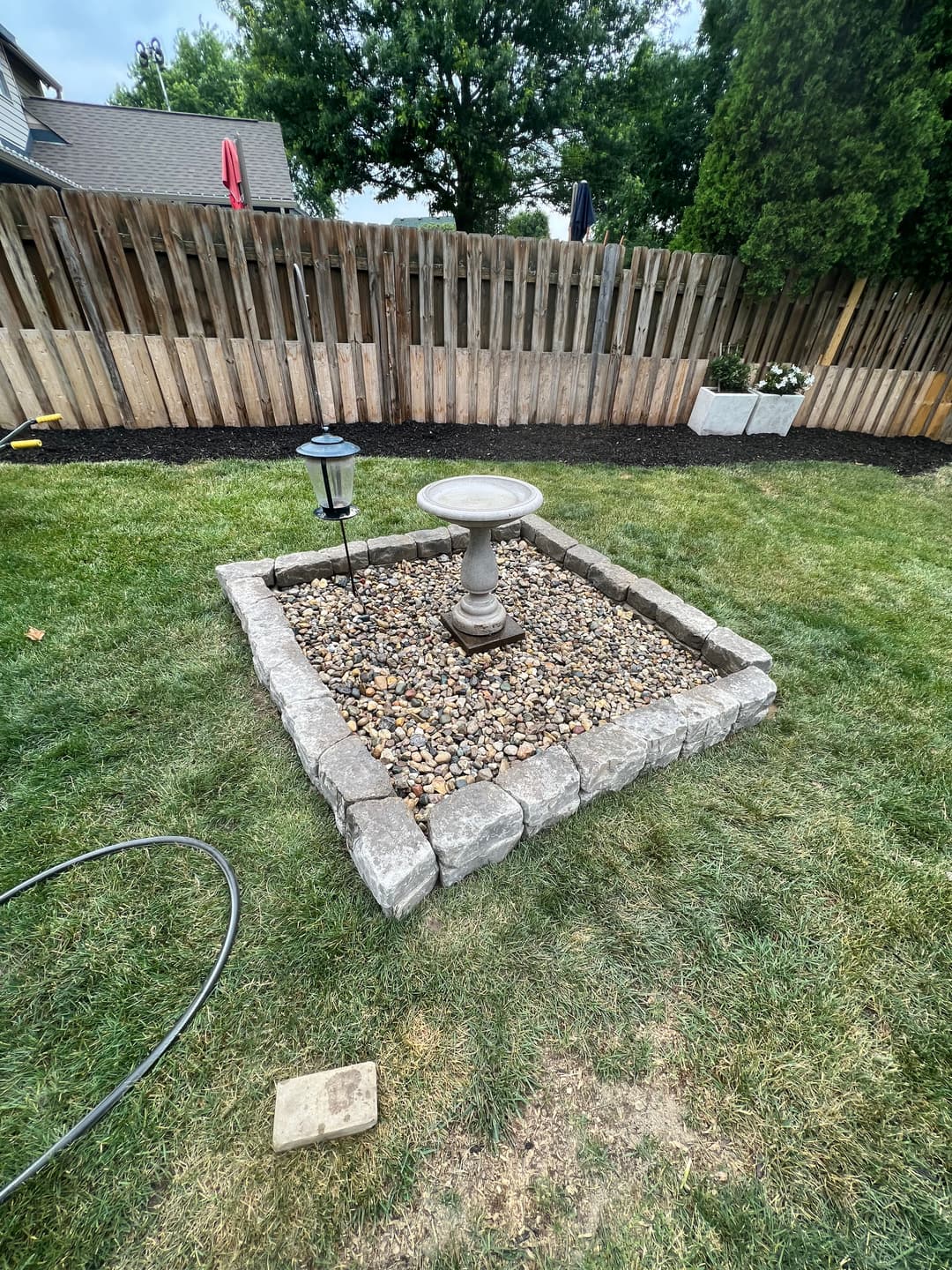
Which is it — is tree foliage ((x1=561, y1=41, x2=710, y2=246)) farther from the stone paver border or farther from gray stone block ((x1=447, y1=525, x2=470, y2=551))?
the stone paver border

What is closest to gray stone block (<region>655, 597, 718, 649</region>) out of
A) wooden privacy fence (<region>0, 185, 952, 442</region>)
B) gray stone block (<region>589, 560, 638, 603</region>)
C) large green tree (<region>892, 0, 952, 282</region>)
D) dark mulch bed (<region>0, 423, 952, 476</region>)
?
gray stone block (<region>589, 560, 638, 603</region>)

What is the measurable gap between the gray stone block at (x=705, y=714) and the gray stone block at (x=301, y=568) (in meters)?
2.30

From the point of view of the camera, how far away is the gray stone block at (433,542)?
3.71 metres

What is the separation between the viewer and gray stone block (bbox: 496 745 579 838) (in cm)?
199

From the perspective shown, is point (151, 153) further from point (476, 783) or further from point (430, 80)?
point (476, 783)

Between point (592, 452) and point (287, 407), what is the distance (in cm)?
341

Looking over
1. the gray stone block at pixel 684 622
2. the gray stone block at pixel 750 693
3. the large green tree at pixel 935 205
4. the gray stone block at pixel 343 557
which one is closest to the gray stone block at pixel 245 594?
the gray stone block at pixel 343 557

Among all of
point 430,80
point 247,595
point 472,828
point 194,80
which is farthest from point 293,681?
point 194,80

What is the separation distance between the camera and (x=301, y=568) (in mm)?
3340

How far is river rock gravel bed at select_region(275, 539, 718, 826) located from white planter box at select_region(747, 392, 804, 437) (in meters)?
4.86

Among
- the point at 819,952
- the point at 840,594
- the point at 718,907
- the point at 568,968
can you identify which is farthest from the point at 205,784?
the point at 840,594

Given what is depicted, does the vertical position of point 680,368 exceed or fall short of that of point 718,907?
it exceeds it

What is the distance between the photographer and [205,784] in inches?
84.9

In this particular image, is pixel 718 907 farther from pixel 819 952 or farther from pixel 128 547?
pixel 128 547
